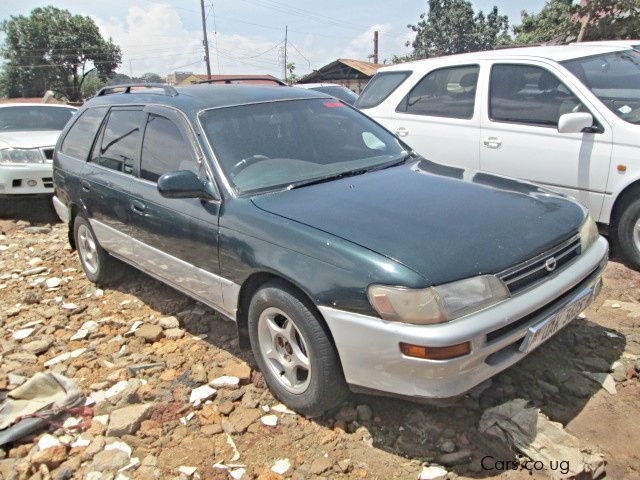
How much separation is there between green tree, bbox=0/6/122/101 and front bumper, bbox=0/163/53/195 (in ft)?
152

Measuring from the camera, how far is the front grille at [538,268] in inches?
96.0

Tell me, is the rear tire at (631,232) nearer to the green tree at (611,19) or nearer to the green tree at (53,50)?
the green tree at (611,19)

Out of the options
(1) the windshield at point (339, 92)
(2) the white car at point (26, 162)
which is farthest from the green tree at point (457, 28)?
(2) the white car at point (26, 162)

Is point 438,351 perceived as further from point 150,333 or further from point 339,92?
point 339,92

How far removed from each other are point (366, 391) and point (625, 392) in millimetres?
1536

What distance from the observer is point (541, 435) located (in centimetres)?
250

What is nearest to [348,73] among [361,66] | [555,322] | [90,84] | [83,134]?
[361,66]

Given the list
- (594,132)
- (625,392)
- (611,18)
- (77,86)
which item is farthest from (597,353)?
(77,86)

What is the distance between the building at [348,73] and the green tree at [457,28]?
1937 centimetres

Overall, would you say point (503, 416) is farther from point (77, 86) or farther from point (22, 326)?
point (77, 86)

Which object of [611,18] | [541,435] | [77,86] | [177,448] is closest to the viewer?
[541,435]

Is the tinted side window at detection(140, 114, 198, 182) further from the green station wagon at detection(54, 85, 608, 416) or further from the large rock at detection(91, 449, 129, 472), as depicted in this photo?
the large rock at detection(91, 449, 129, 472)

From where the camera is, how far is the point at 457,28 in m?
53.6

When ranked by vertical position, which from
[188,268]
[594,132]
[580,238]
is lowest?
[188,268]
